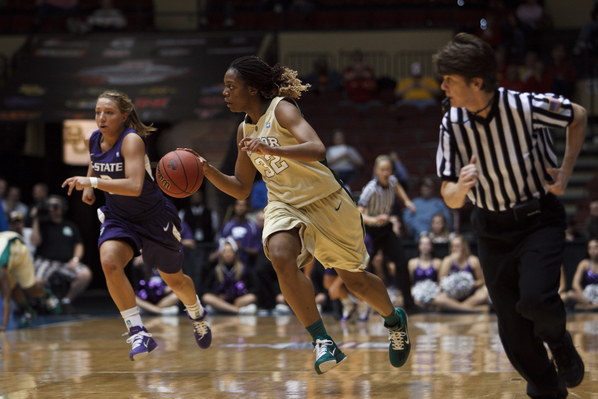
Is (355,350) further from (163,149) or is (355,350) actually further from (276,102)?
(163,149)

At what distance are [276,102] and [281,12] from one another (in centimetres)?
1101

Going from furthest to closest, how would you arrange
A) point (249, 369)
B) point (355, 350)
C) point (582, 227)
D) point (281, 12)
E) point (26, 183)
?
point (281, 12), point (26, 183), point (582, 227), point (355, 350), point (249, 369)

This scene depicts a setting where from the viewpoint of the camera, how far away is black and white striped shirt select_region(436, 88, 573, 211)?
9.87 feet

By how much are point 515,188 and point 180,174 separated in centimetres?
182

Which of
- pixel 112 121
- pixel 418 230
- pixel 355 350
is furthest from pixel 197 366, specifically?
pixel 418 230

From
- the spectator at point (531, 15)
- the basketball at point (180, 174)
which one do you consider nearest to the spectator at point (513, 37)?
the spectator at point (531, 15)

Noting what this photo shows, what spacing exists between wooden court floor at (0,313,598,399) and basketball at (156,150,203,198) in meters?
1.08

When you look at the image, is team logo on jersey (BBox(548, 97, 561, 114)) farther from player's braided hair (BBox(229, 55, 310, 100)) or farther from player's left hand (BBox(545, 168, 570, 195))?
player's braided hair (BBox(229, 55, 310, 100))

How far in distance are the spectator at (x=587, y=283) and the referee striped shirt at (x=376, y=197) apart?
9.21ft

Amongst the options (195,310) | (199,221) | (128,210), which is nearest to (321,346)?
(195,310)

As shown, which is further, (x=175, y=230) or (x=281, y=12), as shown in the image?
(x=281, y=12)

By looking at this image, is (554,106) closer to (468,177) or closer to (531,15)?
(468,177)

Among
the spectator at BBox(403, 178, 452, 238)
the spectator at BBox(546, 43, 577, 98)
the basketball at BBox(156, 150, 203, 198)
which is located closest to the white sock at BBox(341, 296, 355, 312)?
the spectator at BBox(403, 178, 452, 238)

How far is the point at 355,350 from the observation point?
214 inches
